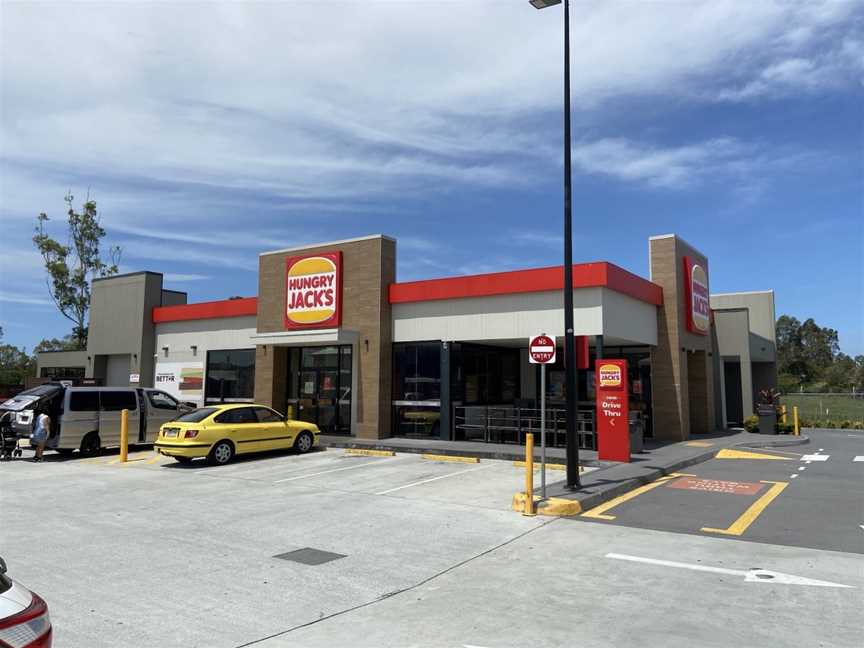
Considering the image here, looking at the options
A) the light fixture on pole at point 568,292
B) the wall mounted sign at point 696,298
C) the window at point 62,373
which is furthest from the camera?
the window at point 62,373

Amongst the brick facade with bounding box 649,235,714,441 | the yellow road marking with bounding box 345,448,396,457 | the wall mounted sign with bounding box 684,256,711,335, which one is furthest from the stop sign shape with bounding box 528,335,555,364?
the wall mounted sign with bounding box 684,256,711,335

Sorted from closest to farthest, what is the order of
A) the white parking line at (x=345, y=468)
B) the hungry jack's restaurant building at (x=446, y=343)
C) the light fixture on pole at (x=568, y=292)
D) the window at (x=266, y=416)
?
1. the light fixture on pole at (x=568, y=292)
2. the white parking line at (x=345, y=468)
3. the window at (x=266, y=416)
4. the hungry jack's restaurant building at (x=446, y=343)

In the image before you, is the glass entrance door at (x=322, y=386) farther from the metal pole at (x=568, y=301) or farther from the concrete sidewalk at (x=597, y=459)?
the metal pole at (x=568, y=301)

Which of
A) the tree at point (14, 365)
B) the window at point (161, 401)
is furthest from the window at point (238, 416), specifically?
the tree at point (14, 365)

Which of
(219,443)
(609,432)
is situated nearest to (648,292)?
(609,432)

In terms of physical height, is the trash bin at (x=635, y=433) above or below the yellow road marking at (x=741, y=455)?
above

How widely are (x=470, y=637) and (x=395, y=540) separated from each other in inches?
134

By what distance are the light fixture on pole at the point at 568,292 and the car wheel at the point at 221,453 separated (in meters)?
8.95

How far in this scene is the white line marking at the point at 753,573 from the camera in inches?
257

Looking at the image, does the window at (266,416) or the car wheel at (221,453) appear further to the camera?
the window at (266,416)

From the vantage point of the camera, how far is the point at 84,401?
58.4ft

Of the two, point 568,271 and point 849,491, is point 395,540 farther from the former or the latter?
point 849,491

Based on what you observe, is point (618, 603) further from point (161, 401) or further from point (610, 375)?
point (161, 401)

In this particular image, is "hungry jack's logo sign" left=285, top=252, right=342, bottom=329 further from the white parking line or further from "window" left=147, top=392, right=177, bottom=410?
Result: the white parking line
